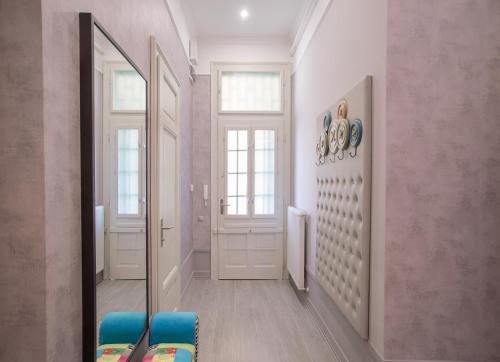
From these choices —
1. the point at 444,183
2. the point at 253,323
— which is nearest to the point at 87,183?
the point at 444,183

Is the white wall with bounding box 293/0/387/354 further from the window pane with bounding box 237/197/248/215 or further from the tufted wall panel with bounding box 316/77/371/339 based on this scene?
the window pane with bounding box 237/197/248/215

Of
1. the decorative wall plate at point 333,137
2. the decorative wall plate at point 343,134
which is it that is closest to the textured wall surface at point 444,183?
the decorative wall plate at point 343,134

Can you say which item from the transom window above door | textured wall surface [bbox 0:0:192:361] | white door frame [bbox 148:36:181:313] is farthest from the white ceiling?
textured wall surface [bbox 0:0:192:361]

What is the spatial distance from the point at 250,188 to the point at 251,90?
1.42 meters

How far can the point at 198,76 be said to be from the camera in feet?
14.8

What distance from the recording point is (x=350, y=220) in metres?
2.12

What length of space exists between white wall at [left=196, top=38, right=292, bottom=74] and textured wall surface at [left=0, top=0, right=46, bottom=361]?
3.79 m

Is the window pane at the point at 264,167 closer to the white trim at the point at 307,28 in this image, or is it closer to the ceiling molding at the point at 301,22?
the white trim at the point at 307,28

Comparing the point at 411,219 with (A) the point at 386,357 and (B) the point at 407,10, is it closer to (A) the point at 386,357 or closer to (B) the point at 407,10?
(A) the point at 386,357

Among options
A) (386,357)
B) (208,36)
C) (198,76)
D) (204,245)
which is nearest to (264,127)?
(198,76)

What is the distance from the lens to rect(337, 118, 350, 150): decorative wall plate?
2.15 metres

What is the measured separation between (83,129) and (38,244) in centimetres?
43

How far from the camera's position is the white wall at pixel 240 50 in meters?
4.50

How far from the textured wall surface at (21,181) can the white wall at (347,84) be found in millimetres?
1590
